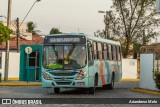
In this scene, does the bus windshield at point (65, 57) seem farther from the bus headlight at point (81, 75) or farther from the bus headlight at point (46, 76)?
the bus headlight at point (46, 76)

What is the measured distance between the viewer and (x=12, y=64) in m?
43.7

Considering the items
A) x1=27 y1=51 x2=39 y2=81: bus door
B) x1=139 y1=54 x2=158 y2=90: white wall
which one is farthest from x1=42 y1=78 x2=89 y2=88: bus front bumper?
x1=27 y1=51 x2=39 y2=81: bus door

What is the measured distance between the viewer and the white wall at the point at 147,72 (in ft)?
92.6

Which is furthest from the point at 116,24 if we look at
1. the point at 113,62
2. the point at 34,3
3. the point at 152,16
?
the point at 113,62

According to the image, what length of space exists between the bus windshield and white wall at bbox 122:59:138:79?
26.2 meters

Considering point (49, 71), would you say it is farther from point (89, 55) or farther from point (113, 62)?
point (113, 62)

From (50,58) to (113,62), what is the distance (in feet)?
21.0

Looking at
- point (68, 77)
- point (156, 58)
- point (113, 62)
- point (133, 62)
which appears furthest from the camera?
point (133, 62)

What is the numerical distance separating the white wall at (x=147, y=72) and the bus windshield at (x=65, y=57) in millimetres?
5373

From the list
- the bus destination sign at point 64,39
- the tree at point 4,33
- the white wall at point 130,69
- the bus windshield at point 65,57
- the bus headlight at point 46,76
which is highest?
the tree at point 4,33

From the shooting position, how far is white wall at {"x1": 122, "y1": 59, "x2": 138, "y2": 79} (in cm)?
5034

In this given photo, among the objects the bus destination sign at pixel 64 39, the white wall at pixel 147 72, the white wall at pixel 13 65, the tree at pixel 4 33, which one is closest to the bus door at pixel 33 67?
the tree at pixel 4 33

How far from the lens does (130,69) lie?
1991 inches

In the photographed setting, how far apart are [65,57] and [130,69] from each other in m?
27.0
